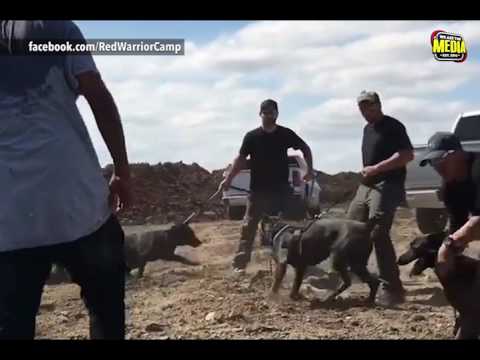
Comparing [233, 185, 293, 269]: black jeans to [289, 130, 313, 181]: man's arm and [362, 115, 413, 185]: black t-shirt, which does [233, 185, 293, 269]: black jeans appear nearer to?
[289, 130, 313, 181]: man's arm

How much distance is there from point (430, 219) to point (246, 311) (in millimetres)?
2994

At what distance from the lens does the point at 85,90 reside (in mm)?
3152

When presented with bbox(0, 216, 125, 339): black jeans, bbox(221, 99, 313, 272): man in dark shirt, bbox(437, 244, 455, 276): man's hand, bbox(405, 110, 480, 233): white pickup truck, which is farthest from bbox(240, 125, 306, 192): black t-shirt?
bbox(0, 216, 125, 339): black jeans

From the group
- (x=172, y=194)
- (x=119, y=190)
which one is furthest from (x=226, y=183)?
(x=119, y=190)

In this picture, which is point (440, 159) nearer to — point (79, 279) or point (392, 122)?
point (392, 122)

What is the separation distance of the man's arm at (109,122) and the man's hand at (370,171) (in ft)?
10.8

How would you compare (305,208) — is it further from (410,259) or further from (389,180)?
(410,259)

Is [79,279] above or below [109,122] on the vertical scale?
below

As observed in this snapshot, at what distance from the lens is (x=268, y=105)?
6070 mm

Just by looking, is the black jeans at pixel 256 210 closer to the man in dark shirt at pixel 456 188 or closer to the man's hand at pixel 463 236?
Answer: the man in dark shirt at pixel 456 188

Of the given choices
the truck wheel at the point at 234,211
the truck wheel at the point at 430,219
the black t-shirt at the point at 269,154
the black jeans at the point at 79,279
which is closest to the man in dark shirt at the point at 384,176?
the black t-shirt at the point at 269,154

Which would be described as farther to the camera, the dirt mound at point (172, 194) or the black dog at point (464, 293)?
the dirt mound at point (172, 194)

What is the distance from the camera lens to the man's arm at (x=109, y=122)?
3.15 meters

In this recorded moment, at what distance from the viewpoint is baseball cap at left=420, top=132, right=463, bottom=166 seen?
5.05 meters
